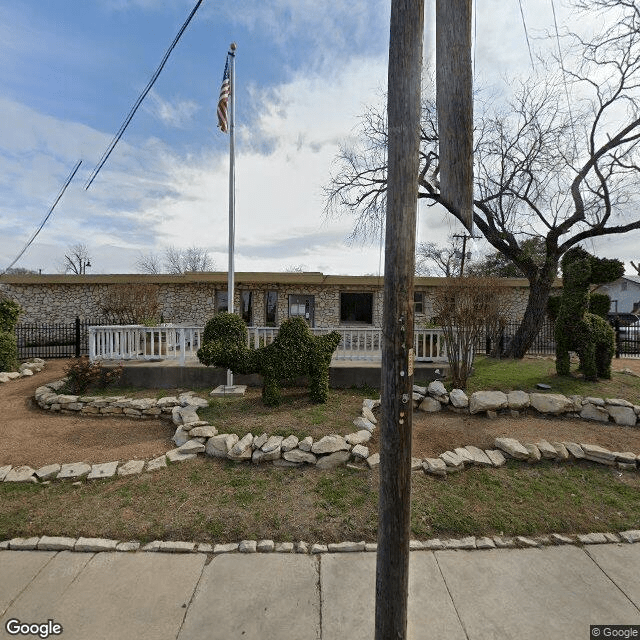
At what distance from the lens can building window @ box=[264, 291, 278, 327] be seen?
14.1m

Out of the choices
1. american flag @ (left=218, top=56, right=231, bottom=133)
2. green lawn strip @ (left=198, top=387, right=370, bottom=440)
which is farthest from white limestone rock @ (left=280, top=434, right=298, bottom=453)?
american flag @ (left=218, top=56, right=231, bottom=133)

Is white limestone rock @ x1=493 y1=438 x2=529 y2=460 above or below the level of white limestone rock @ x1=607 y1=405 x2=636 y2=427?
Answer: below

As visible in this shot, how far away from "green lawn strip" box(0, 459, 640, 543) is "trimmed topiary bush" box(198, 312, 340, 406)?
177cm

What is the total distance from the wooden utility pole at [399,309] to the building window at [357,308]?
506 inches

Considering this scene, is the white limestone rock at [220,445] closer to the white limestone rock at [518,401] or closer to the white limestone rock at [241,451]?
the white limestone rock at [241,451]

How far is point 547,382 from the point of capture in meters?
6.58

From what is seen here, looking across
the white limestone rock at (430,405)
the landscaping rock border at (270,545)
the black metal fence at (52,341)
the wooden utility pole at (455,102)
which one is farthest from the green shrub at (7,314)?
the wooden utility pole at (455,102)

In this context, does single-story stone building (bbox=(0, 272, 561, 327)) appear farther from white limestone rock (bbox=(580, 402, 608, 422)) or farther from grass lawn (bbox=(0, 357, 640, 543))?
grass lawn (bbox=(0, 357, 640, 543))

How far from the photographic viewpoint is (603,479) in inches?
147

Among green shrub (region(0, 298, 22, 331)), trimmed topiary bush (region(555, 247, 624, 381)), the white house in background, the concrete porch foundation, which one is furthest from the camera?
the white house in background

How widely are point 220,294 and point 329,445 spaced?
1124 cm

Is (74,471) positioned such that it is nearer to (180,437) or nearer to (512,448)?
(180,437)

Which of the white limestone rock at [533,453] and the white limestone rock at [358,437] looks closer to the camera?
the white limestone rock at [533,453]

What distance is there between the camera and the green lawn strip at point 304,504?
114 inches
